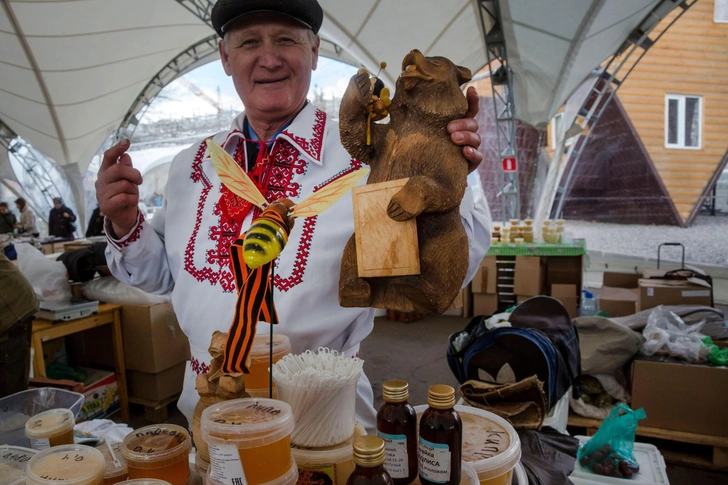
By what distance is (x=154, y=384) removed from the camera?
3328 millimetres

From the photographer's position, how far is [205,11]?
27.7 feet

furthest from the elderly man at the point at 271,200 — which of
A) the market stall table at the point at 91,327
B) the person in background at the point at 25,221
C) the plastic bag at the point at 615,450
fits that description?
the person in background at the point at 25,221

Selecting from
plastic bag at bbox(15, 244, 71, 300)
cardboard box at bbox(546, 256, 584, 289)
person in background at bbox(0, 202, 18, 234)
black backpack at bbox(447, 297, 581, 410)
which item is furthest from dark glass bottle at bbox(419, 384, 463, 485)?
person in background at bbox(0, 202, 18, 234)

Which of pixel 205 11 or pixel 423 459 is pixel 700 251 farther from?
pixel 205 11

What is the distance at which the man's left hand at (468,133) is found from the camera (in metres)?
0.99

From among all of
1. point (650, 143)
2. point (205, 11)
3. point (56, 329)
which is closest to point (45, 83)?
point (205, 11)

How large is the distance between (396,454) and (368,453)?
178 mm

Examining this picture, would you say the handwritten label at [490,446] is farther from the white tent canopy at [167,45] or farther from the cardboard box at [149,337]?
the white tent canopy at [167,45]

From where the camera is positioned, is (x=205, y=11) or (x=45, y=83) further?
(x=45, y=83)

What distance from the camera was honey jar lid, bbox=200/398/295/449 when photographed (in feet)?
2.12

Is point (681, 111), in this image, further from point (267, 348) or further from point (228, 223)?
point (267, 348)

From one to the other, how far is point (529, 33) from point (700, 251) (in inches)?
159

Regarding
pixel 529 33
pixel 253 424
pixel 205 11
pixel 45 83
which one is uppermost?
pixel 205 11

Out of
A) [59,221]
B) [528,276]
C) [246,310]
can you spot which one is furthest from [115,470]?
[59,221]
